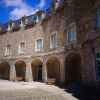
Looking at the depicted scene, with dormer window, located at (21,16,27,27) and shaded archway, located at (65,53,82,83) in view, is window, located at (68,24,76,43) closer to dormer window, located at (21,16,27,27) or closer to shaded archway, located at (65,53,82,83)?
shaded archway, located at (65,53,82,83)

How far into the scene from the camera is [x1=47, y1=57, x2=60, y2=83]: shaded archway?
2109cm

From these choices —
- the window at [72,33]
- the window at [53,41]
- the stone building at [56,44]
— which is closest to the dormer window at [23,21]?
the stone building at [56,44]

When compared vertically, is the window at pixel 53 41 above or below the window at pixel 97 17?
below

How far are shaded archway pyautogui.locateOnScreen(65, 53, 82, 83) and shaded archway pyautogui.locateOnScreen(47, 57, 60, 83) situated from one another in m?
2.41

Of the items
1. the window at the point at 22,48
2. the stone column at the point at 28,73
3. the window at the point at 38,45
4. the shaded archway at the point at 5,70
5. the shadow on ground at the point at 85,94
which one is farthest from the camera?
the shaded archway at the point at 5,70

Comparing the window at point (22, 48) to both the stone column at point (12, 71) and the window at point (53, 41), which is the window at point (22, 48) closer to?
the stone column at point (12, 71)

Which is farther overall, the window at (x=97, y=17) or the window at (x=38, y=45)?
the window at (x=38, y=45)

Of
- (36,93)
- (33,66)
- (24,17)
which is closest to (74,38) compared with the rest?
(36,93)

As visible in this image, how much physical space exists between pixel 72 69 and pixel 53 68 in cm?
354

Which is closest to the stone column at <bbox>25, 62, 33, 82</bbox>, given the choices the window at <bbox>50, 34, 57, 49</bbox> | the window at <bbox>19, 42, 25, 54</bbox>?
the window at <bbox>19, 42, 25, 54</bbox>

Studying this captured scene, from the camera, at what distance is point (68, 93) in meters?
13.7

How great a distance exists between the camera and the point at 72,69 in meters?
18.9

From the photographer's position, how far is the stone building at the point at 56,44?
14.7 metres

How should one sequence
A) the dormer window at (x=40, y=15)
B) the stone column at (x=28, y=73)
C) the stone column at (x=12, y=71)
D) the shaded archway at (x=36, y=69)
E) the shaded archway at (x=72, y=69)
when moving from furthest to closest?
1. the stone column at (x=12, y=71)
2. the shaded archway at (x=36, y=69)
3. the dormer window at (x=40, y=15)
4. the stone column at (x=28, y=73)
5. the shaded archway at (x=72, y=69)
